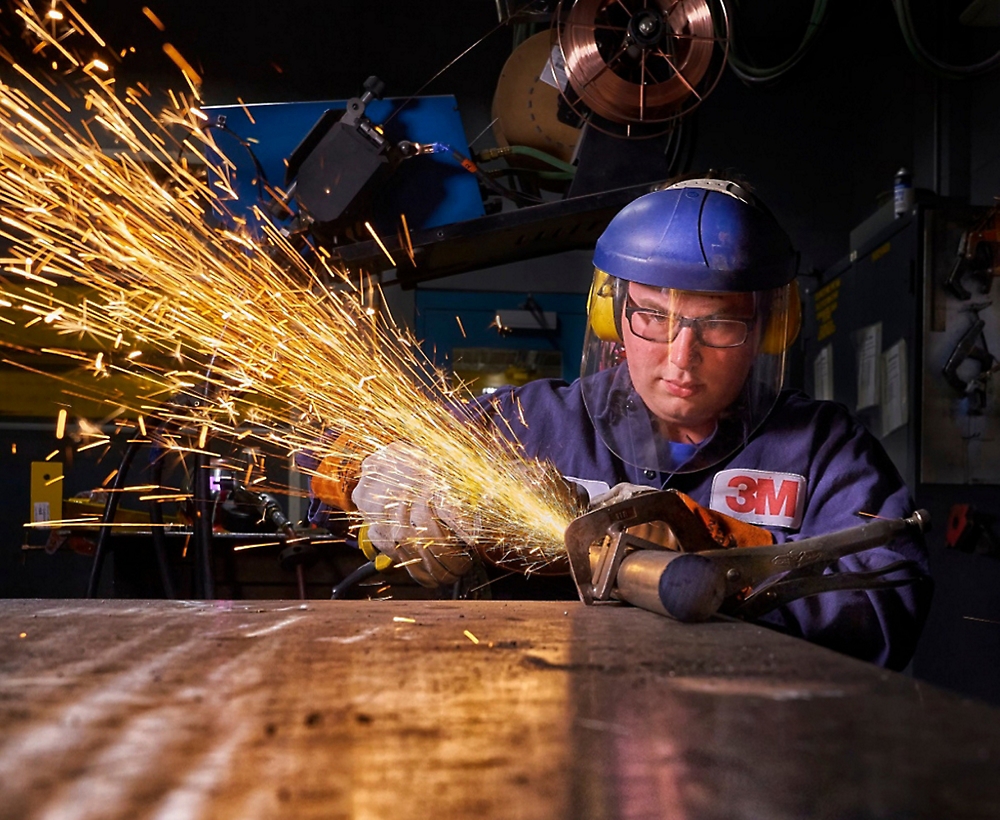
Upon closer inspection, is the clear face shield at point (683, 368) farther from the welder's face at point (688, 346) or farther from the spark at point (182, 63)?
the spark at point (182, 63)

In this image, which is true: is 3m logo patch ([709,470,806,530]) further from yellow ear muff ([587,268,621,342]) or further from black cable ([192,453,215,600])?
black cable ([192,453,215,600])

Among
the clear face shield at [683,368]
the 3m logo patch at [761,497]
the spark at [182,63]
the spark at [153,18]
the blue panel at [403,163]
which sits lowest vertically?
the 3m logo patch at [761,497]

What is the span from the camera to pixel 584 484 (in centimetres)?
201

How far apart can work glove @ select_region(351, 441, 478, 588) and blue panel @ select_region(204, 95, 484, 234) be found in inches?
41.2

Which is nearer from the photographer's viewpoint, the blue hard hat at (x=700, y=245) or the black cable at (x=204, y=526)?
the blue hard hat at (x=700, y=245)

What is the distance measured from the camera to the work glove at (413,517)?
1746 millimetres

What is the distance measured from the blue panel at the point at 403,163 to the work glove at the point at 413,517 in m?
1.05

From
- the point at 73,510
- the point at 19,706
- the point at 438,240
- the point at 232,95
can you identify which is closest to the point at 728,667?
the point at 19,706

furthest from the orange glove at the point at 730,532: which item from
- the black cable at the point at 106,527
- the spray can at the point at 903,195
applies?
the spray can at the point at 903,195

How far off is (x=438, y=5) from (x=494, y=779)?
5410 millimetres

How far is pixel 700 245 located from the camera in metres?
1.75

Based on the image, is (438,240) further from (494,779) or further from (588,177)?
(494,779)

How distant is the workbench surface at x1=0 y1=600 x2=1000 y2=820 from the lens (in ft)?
1.66

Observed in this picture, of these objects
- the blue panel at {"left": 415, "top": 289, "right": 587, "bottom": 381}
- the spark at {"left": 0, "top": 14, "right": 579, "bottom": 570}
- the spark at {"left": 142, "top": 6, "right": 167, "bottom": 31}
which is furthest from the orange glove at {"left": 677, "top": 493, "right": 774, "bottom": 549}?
the spark at {"left": 142, "top": 6, "right": 167, "bottom": 31}
